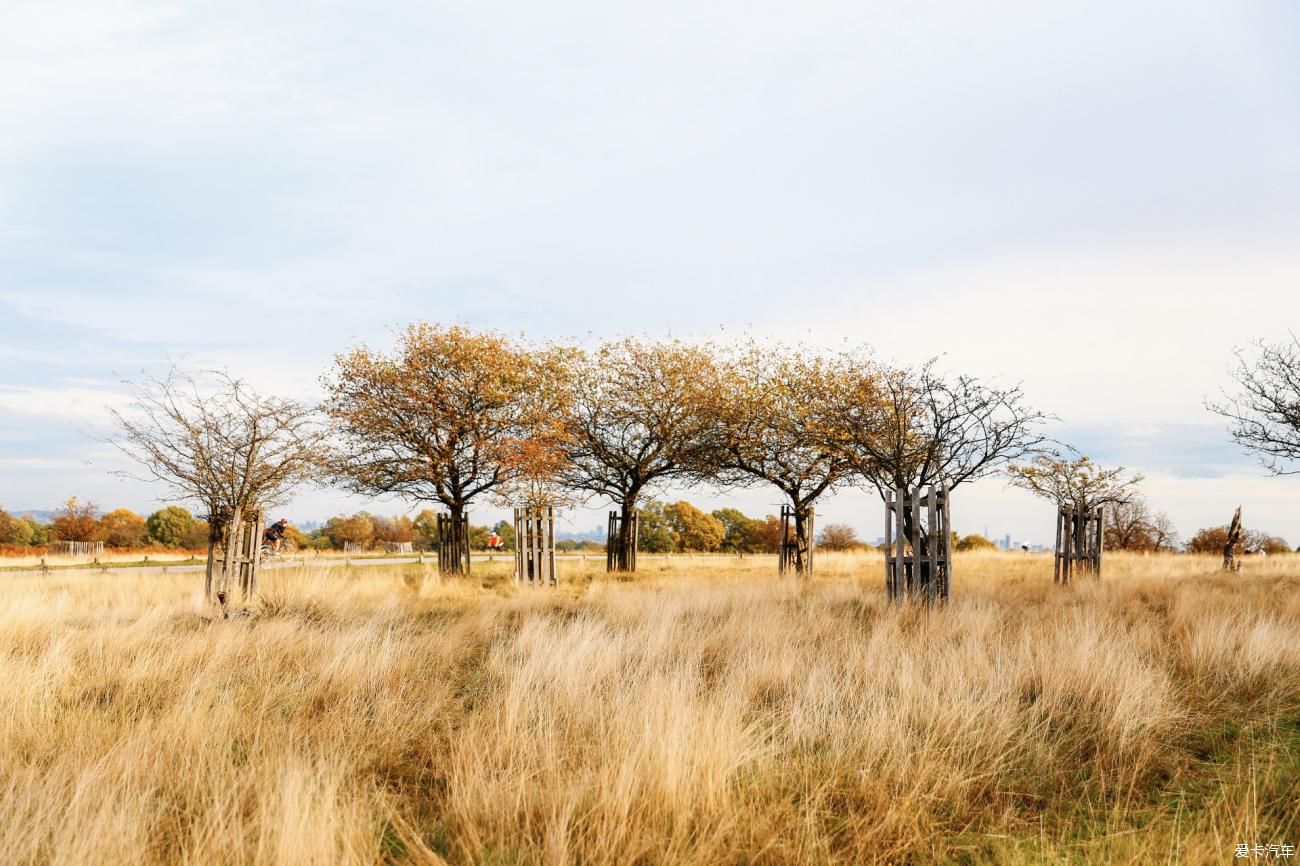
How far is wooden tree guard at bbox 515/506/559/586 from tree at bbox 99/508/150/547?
56.3 meters

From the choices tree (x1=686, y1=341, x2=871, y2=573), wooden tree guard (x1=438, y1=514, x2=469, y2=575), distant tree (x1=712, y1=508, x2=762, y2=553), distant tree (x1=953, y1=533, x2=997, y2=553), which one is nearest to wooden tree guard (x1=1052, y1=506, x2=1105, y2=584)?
tree (x1=686, y1=341, x2=871, y2=573)

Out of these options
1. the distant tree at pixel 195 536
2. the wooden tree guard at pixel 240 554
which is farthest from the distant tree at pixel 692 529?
the wooden tree guard at pixel 240 554

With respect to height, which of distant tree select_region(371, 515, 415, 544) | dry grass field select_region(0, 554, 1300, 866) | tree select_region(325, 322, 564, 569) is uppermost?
tree select_region(325, 322, 564, 569)

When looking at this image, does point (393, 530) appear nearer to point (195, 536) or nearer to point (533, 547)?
point (195, 536)

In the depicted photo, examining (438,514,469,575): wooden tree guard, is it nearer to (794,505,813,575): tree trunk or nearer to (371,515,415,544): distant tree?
(794,505,813,575): tree trunk

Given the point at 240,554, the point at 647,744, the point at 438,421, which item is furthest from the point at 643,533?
the point at 647,744

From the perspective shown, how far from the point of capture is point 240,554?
47.9 feet

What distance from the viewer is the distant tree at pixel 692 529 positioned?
238ft

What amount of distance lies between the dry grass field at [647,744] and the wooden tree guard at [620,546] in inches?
683

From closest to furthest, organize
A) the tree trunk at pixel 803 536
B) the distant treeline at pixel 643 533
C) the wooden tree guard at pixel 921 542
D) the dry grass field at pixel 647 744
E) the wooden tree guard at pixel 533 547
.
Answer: the dry grass field at pixel 647 744
the wooden tree guard at pixel 921 542
the wooden tree guard at pixel 533 547
the tree trunk at pixel 803 536
the distant treeline at pixel 643 533

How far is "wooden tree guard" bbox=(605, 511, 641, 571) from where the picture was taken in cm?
2764

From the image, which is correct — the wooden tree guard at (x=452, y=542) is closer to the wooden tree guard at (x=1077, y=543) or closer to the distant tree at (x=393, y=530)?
the wooden tree guard at (x=1077, y=543)

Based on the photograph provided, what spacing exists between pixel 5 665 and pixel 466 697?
471 cm

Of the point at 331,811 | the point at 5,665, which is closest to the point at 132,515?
the point at 5,665
